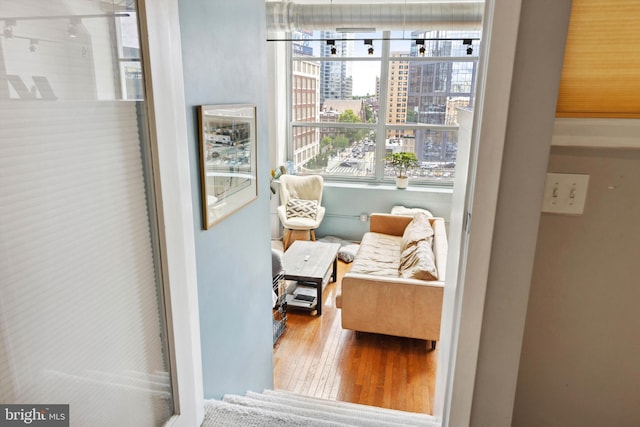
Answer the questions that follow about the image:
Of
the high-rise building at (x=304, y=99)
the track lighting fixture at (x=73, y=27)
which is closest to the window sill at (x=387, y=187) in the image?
the high-rise building at (x=304, y=99)

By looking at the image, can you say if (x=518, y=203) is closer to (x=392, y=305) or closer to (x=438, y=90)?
(x=392, y=305)

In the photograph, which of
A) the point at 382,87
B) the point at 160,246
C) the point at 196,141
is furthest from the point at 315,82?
the point at 160,246

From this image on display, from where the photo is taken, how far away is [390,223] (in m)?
5.11

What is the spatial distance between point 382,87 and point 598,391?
5.14 metres

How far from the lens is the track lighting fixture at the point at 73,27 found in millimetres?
870

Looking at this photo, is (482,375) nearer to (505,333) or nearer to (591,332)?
(505,333)

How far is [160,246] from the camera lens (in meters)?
1.21

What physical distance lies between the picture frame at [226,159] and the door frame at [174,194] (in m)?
0.19

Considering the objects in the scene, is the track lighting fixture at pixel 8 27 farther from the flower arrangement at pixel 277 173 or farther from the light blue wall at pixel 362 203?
the light blue wall at pixel 362 203

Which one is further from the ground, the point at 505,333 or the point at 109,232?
the point at 109,232

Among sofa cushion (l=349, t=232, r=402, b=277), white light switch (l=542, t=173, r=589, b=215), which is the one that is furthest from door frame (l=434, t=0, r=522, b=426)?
sofa cushion (l=349, t=232, r=402, b=277)

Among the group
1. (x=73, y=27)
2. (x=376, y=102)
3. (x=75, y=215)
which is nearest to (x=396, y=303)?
(x=75, y=215)

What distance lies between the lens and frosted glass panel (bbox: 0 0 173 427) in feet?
2.54

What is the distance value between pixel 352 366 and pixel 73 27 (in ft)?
9.85
